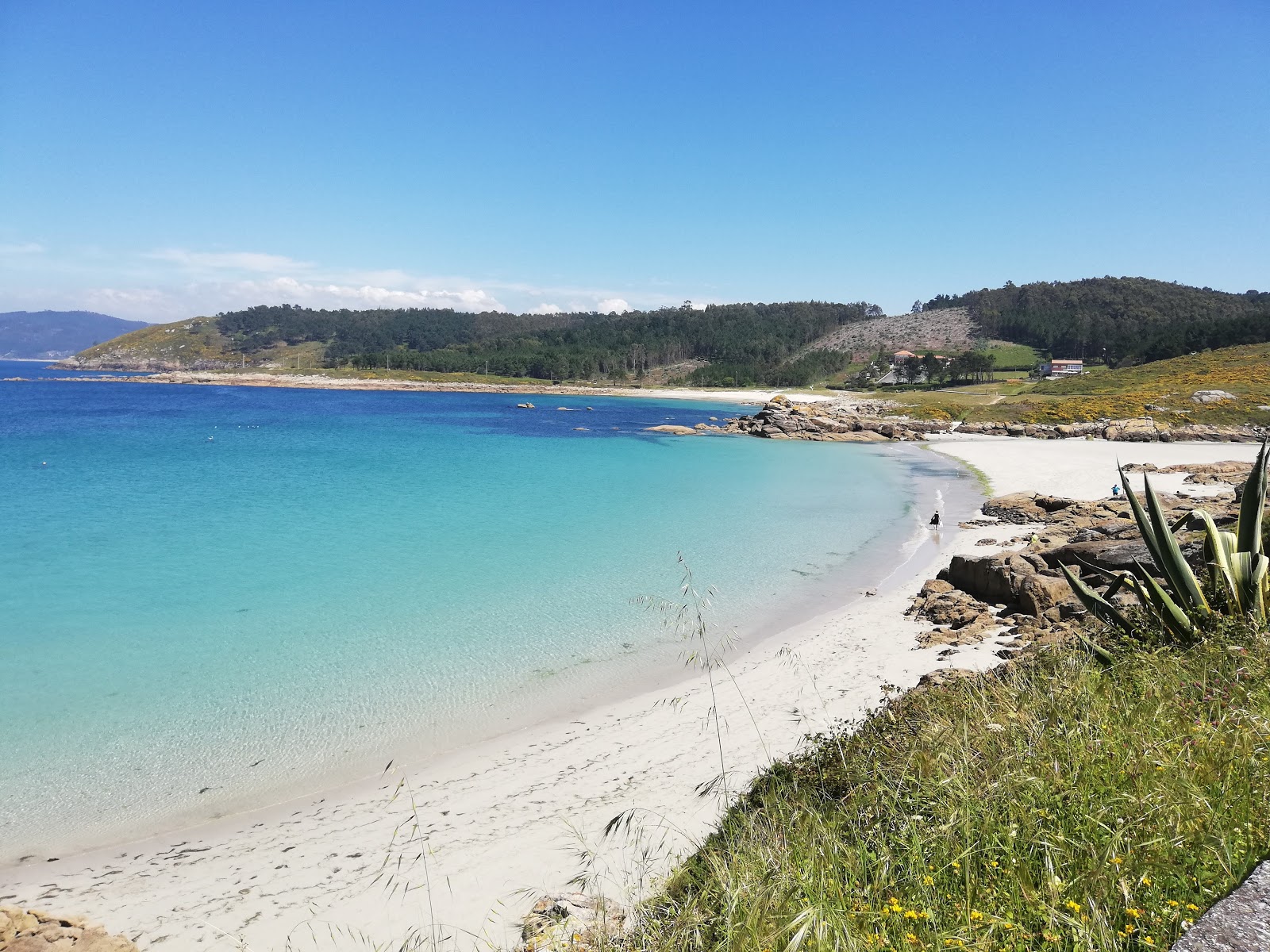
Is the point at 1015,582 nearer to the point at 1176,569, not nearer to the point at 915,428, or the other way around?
the point at 1176,569

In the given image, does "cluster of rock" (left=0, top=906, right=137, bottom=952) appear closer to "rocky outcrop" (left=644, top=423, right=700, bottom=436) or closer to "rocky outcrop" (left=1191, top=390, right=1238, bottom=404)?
"rocky outcrop" (left=644, top=423, right=700, bottom=436)

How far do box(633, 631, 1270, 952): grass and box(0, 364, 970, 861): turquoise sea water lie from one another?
20.0 feet

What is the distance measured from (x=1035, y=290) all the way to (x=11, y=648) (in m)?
188

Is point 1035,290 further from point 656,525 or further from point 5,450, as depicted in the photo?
point 5,450

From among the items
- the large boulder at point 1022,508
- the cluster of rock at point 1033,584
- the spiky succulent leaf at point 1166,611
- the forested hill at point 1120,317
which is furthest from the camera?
the forested hill at point 1120,317

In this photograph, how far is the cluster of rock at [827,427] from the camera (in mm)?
54125

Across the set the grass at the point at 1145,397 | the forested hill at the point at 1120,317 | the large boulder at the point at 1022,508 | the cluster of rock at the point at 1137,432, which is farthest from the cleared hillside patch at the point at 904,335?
the large boulder at the point at 1022,508

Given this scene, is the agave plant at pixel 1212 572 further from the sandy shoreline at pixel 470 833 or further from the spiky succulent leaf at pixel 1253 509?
the sandy shoreline at pixel 470 833

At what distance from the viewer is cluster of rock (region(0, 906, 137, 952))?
189 inches

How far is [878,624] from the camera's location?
11.8m

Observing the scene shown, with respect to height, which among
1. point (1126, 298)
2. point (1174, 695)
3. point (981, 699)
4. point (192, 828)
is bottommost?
point (192, 828)

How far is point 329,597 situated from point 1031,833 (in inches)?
549

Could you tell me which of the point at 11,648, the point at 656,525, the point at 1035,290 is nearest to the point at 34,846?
the point at 11,648

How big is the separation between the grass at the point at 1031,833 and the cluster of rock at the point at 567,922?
36 centimetres
